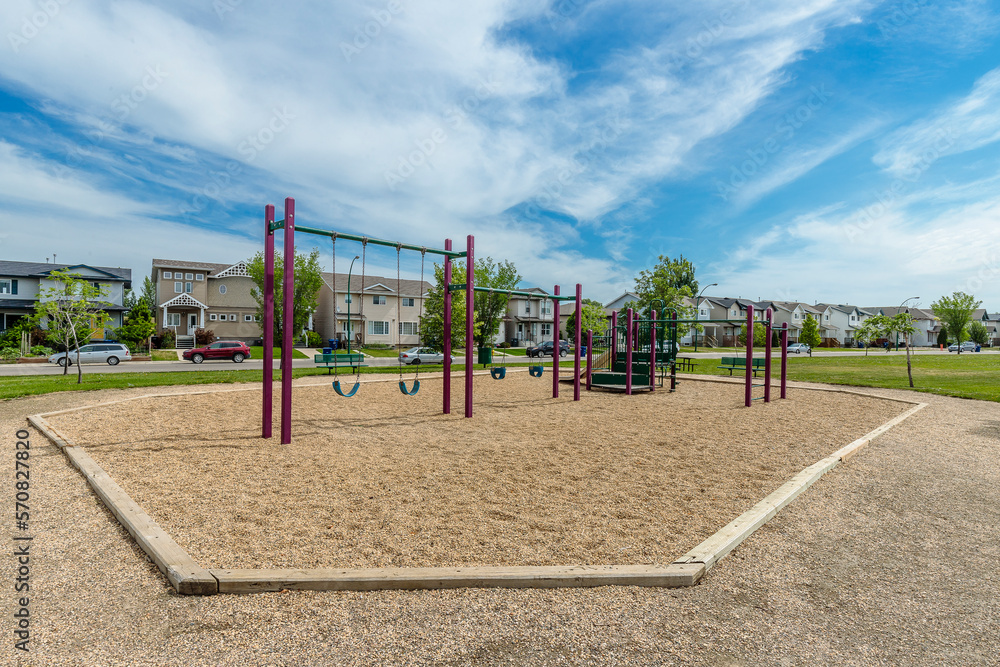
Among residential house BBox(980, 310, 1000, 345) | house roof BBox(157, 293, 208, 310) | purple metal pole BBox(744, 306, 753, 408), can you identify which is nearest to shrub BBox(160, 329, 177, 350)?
house roof BBox(157, 293, 208, 310)

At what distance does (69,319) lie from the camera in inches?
730

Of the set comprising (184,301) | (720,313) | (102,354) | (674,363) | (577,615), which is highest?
(720,313)

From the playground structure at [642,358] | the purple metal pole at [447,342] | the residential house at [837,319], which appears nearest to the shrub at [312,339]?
the playground structure at [642,358]

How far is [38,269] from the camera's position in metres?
43.5

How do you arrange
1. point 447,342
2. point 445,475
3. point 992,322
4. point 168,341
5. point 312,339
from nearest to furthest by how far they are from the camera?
point 445,475 → point 447,342 → point 168,341 → point 312,339 → point 992,322

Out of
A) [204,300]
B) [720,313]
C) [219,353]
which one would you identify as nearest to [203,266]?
[204,300]

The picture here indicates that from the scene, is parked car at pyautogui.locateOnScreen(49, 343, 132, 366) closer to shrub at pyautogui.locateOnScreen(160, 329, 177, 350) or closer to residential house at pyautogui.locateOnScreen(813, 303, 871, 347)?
shrub at pyautogui.locateOnScreen(160, 329, 177, 350)

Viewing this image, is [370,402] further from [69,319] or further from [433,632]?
[69,319]

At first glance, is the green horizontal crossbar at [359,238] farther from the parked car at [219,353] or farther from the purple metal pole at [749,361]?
the parked car at [219,353]

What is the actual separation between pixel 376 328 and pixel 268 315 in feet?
140

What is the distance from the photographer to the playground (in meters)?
4.27

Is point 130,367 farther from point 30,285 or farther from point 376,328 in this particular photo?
point 30,285

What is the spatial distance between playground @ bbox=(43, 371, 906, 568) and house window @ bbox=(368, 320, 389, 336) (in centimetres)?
3768

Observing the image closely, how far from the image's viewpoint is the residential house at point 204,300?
145 ft
